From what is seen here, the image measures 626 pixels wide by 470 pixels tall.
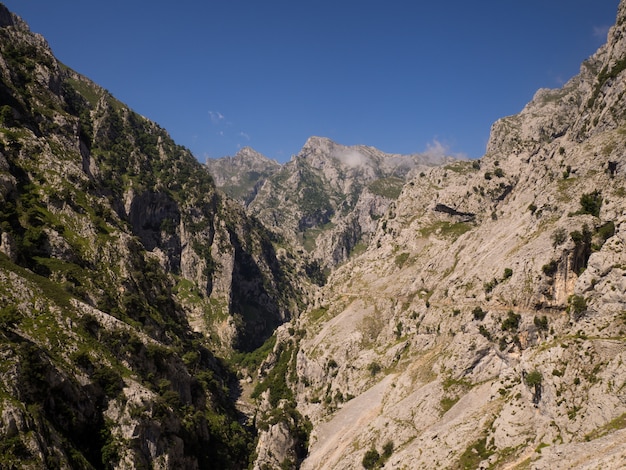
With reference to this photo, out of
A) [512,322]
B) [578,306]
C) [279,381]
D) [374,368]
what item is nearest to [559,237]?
[578,306]

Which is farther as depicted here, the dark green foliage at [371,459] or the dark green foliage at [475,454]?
the dark green foliage at [371,459]

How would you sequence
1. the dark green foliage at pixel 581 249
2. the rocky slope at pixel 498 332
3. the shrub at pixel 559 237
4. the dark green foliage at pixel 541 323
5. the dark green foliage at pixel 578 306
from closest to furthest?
the rocky slope at pixel 498 332
the dark green foliage at pixel 578 306
the dark green foliage at pixel 541 323
the dark green foliage at pixel 581 249
the shrub at pixel 559 237

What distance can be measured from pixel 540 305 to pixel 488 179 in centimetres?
11148

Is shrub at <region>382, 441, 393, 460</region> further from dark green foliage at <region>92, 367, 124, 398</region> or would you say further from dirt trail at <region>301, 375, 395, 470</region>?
dark green foliage at <region>92, 367, 124, 398</region>

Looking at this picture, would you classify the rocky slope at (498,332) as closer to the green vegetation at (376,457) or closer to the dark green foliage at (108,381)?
the green vegetation at (376,457)

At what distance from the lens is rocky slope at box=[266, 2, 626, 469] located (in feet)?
192

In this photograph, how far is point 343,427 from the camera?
366ft

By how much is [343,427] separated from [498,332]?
48.9m

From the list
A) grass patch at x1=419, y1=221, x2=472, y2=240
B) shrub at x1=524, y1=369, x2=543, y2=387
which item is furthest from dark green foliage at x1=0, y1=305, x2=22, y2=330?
grass patch at x1=419, y1=221, x2=472, y2=240

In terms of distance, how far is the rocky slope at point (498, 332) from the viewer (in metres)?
58.4

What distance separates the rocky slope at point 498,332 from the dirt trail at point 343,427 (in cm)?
47

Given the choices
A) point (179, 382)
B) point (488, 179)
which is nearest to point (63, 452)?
point (179, 382)

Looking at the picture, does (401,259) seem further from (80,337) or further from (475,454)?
(80,337)

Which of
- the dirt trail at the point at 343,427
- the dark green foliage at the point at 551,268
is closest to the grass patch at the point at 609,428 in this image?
the dark green foliage at the point at 551,268
